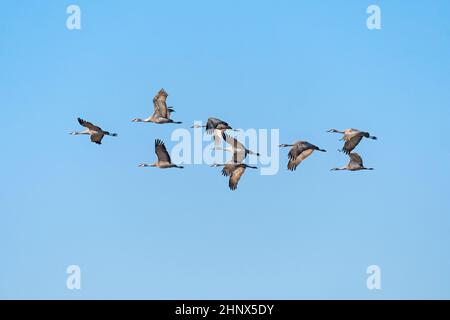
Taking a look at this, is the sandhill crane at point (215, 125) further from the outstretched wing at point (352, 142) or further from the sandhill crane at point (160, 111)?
the outstretched wing at point (352, 142)

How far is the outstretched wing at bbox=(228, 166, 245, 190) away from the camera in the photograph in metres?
62.2

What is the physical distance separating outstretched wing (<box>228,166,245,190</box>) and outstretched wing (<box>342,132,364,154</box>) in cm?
480

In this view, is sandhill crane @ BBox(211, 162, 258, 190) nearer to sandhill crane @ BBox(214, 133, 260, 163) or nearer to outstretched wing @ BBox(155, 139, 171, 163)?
sandhill crane @ BBox(214, 133, 260, 163)

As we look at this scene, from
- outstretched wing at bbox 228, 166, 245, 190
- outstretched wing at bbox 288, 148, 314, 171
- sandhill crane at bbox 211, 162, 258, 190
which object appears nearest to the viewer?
outstretched wing at bbox 288, 148, 314, 171

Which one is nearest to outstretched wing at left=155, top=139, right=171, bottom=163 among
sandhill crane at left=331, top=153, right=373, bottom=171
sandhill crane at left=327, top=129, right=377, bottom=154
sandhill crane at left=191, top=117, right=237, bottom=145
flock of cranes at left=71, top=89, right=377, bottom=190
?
flock of cranes at left=71, top=89, right=377, bottom=190

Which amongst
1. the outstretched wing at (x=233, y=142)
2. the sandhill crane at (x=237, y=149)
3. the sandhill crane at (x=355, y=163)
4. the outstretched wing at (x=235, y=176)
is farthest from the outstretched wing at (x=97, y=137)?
the sandhill crane at (x=355, y=163)

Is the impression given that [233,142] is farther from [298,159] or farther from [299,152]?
[299,152]

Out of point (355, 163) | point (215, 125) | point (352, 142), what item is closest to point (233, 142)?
point (215, 125)

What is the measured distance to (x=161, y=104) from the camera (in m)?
60.9

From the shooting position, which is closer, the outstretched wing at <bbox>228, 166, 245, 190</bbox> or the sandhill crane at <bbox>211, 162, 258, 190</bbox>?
the sandhill crane at <bbox>211, 162, 258, 190</bbox>

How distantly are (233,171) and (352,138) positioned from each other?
564cm

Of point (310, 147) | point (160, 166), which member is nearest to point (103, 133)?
point (160, 166)
